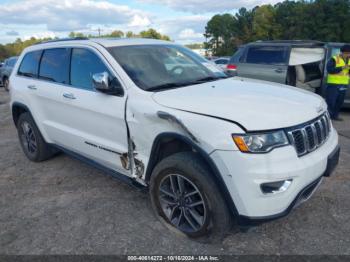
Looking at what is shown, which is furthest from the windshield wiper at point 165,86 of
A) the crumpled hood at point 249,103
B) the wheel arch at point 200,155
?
the wheel arch at point 200,155

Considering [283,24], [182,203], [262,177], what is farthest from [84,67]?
[283,24]

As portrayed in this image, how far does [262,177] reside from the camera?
2365 millimetres

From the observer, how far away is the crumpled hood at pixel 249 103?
2.48 meters

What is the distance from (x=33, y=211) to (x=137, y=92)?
Result: 6.00 ft

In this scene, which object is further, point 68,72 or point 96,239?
point 68,72

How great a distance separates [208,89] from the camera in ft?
10.3

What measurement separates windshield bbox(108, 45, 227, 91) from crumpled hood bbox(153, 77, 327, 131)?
0.24m

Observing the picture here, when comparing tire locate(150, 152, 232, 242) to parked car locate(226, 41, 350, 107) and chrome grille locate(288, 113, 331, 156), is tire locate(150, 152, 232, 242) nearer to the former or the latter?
chrome grille locate(288, 113, 331, 156)

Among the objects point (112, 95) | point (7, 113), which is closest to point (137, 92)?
point (112, 95)

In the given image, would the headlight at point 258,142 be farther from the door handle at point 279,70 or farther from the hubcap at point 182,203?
the door handle at point 279,70

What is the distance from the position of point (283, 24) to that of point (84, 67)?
6242 cm

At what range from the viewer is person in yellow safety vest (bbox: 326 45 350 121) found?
285 inches

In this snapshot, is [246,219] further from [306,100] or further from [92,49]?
[92,49]

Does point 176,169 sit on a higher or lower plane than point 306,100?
lower
